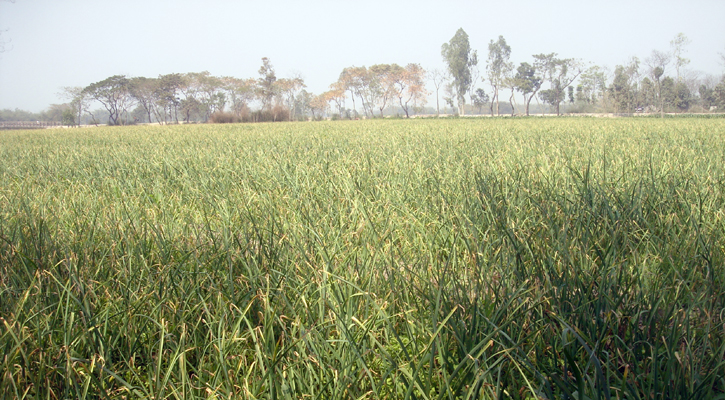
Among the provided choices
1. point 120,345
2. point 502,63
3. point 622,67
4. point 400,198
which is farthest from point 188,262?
point 502,63

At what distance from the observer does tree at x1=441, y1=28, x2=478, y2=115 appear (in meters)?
66.4

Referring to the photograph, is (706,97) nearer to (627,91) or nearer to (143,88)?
(627,91)

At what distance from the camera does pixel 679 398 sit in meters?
0.82

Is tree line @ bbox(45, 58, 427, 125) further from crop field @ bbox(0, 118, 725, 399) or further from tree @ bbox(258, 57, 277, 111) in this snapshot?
crop field @ bbox(0, 118, 725, 399)

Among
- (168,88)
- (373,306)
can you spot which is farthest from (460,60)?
(373,306)

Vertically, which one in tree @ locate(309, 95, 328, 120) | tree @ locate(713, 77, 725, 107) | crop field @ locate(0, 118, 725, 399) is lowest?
crop field @ locate(0, 118, 725, 399)

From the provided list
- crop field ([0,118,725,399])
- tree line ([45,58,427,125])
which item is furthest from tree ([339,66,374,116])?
crop field ([0,118,725,399])

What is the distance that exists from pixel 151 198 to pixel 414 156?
106 inches

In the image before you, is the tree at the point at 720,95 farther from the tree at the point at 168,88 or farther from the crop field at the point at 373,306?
the tree at the point at 168,88

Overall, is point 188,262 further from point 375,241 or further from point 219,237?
point 375,241

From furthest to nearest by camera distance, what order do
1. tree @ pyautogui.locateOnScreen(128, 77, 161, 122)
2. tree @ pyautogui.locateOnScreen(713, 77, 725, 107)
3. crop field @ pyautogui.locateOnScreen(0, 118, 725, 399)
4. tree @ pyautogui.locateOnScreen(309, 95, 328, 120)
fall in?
tree @ pyautogui.locateOnScreen(309, 95, 328, 120), tree @ pyautogui.locateOnScreen(128, 77, 161, 122), tree @ pyautogui.locateOnScreen(713, 77, 725, 107), crop field @ pyautogui.locateOnScreen(0, 118, 725, 399)

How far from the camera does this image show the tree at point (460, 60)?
66438mm

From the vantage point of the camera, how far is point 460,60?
66.4 meters

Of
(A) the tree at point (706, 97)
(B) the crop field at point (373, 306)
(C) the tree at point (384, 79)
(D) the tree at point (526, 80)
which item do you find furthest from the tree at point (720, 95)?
(B) the crop field at point (373, 306)
